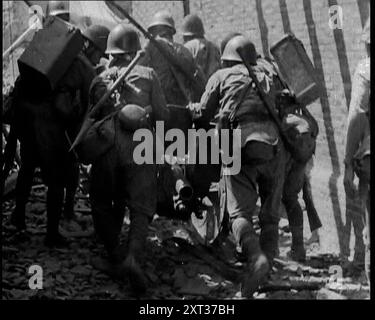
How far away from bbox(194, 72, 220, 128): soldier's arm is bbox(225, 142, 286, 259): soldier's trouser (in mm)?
609

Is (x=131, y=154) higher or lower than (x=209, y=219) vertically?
higher

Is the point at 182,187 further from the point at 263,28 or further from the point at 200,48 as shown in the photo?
the point at 263,28

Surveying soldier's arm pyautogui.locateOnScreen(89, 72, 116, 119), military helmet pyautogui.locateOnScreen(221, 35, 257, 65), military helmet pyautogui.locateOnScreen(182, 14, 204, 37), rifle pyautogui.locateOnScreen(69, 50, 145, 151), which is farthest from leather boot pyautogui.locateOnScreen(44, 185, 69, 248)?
military helmet pyautogui.locateOnScreen(182, 14, 204, 37)

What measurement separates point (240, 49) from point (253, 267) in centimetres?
207

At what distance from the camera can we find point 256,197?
6.95 m

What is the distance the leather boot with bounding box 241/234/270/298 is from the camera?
6.34 m

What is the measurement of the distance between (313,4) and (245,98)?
245 centimetres

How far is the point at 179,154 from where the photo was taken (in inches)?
316

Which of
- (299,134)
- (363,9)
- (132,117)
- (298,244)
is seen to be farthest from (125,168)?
(363,9)

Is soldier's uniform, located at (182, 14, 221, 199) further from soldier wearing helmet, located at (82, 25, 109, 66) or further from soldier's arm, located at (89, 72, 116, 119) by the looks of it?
soldier's arm, located at (89, 72, 116, 119)

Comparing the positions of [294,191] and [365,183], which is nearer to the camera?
[365,183]
